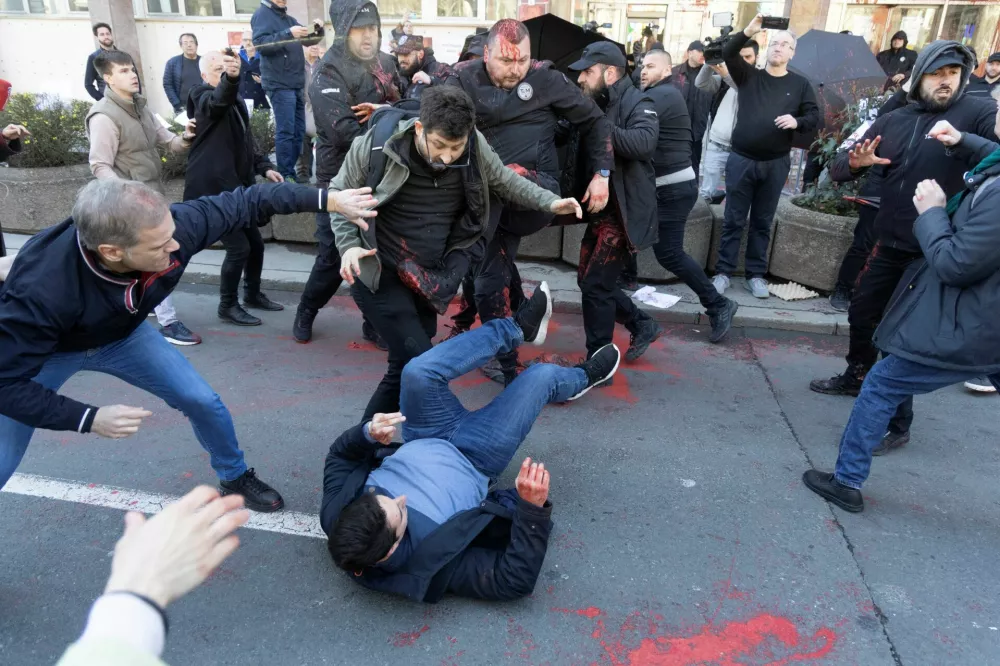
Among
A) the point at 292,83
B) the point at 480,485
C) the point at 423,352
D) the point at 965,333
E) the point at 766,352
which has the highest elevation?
the point at 292,83

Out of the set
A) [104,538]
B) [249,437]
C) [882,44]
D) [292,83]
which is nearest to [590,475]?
[249,437]

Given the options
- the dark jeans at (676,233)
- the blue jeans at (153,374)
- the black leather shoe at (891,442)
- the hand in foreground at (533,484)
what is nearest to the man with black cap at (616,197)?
the dark jeans at (676,233)

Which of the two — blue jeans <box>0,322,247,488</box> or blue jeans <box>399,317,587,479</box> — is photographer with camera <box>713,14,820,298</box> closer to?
blue jeans <box>399,317,587,479</box>

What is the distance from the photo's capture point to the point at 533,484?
8.27ft

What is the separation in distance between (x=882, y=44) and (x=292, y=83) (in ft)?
41.3

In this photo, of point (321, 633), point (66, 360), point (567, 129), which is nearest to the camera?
point (321, 633)

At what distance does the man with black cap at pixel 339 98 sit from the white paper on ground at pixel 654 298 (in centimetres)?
222

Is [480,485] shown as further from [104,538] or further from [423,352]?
[104,538]

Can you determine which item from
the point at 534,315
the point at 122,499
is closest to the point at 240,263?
the point at 122,499

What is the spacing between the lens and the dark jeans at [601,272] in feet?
14.6

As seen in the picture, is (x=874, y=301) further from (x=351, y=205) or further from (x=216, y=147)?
(x=216, y=147)

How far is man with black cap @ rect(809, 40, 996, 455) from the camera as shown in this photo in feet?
12.2

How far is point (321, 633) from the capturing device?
8.43 ft

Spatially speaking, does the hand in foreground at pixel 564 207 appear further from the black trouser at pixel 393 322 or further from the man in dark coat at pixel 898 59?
the man in dark coat at pixel 898 59
